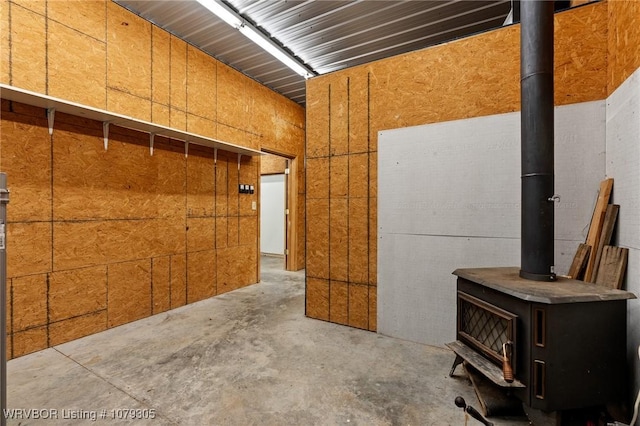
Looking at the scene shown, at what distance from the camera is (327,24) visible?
3479 millimetres

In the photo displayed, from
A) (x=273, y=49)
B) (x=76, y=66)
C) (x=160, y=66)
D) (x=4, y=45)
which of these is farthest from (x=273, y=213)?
(x=4, y=45)

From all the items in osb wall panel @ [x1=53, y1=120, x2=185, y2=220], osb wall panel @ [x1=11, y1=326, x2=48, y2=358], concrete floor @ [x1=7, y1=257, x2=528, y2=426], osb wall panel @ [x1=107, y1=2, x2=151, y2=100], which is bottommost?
concrete floor @ [x1=7, y1=257, x2=528, y2=426]

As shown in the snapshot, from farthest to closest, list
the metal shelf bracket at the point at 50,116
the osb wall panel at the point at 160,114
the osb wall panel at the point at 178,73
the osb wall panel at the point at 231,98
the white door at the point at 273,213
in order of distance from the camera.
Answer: the white door at the point at 273,213, the osb wall panel at the point at 231,98, the osb wall panel at the point at 178,73, the osb wall panel at the point at 160,114, the metal shelf bracket at the point at 50,116

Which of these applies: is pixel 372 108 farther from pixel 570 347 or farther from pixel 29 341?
→ pixel 29 341

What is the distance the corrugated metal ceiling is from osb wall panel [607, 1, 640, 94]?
1416 mm

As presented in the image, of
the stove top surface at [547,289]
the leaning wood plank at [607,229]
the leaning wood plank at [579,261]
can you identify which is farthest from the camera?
the leaning wood plank at [579,261]

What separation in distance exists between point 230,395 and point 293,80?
475 cm

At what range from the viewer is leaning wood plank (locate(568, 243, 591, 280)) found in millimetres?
2051

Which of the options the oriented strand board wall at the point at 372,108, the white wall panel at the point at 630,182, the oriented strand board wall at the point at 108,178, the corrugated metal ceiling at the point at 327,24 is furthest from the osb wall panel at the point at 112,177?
the white wall panel at the point at 630,182

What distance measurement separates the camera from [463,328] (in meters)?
2.19

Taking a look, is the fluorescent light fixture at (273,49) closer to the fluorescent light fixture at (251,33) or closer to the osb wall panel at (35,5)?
the fluorescent light fixture at (251,33)

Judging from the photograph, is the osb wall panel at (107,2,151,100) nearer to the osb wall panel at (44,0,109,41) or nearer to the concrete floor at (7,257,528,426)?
the osb wall panel at (44,0,109,41)

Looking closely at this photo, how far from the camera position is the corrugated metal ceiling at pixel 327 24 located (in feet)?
10.4

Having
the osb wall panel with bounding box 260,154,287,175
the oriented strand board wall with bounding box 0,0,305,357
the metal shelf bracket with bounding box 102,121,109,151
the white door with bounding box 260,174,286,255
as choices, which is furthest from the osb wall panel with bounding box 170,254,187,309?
the white door with bounding box 260,174,286,255
